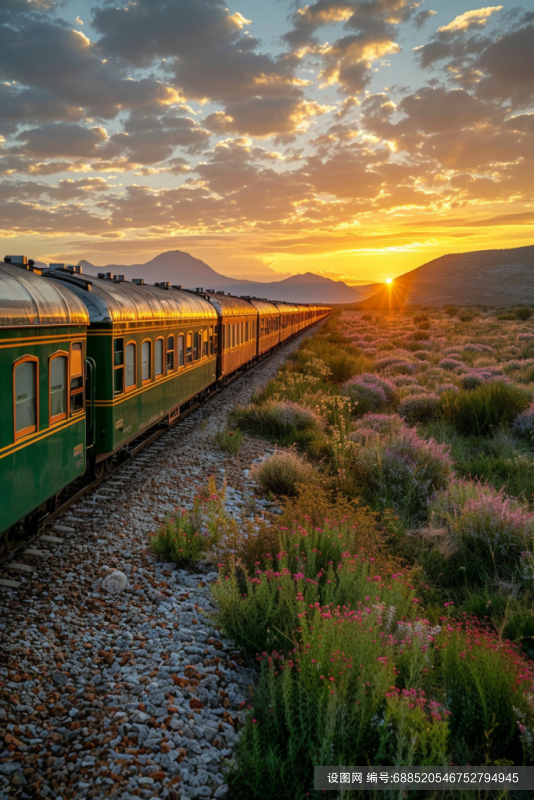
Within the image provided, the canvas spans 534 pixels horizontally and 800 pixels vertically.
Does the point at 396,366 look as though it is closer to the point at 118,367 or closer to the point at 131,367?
the point at 131,367

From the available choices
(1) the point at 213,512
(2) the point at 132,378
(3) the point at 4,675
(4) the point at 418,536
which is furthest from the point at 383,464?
(3) the point at 4,675

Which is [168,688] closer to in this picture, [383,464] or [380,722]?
[380,722]

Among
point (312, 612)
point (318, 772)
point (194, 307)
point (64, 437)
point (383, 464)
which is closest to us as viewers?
point (318, 772)

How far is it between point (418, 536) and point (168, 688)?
→ 163 inches

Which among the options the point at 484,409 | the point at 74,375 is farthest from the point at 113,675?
the point at 484,409

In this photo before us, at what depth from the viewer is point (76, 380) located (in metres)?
7.57

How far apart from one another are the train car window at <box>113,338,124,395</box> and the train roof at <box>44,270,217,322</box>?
411 millimetres

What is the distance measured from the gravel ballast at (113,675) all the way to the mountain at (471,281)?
438ft

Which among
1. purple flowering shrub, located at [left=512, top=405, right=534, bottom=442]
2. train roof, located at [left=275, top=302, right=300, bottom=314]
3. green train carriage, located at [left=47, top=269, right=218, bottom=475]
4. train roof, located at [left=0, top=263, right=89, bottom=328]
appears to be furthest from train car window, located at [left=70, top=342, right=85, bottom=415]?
train roof, located at [left=275, top=302, right=300, bottom=314]

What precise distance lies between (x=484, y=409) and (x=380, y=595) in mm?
10046

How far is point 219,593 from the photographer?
4.87m

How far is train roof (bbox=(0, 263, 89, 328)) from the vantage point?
5371 mm

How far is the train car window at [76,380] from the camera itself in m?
7.29

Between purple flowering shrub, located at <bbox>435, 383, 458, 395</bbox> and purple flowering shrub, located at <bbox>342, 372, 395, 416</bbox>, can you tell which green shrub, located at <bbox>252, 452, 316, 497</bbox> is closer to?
purple flowering shrub, located at <bbox>342, 372, 395, 416</bbox>
